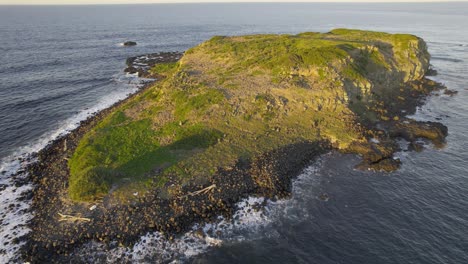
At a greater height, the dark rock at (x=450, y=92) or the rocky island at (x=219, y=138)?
the dark rock at (x=450, y=92)

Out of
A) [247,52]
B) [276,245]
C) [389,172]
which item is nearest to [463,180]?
[389,172]

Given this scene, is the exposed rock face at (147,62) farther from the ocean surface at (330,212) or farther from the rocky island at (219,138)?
the ocean surface at (330,212)

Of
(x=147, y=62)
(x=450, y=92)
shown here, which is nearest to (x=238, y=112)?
(x=450, y=92)

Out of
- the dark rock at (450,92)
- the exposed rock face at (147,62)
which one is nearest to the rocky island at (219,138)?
the dark rock at (450,92)

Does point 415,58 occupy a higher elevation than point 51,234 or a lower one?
higher

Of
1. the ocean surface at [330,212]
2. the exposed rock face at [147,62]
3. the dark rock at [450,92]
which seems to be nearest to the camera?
the ocean surface at [330,212]

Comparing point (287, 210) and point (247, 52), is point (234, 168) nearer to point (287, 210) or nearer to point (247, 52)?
point (287, 210)
